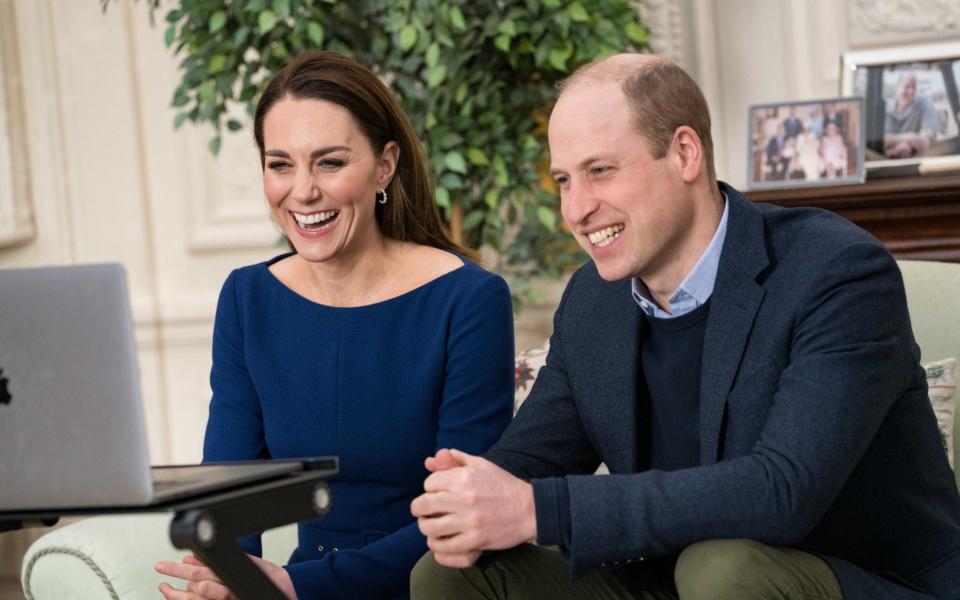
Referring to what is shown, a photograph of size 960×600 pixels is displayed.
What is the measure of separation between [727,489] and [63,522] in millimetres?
3686

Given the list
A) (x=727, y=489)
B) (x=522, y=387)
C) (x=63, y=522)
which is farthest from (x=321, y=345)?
(x=63, y=522)

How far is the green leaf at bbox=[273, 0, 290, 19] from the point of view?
3.22 m

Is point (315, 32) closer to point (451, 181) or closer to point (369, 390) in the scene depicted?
point (451, 181)

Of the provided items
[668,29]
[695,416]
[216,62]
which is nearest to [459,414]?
[695,416]

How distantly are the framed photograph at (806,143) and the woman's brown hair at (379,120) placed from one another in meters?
1.15

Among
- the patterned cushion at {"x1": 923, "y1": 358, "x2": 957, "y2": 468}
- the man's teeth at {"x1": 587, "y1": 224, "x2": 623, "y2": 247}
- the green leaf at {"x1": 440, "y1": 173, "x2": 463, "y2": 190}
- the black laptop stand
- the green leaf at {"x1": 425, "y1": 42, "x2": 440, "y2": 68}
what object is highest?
the green leaf at {"x1": 425, "y1": 42, "x2": 440, "y2": 68}

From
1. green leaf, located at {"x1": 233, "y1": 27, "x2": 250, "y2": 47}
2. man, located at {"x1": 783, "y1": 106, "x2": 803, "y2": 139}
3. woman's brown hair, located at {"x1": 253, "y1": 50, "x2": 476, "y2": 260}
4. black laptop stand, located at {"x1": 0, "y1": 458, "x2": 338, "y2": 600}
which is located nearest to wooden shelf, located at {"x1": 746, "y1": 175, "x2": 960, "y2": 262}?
man, located at {"x1": 783, "y1": 106, "x2": 803, "y2": 139}

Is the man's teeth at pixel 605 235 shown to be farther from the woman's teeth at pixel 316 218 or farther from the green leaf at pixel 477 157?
the green leaf at pixel 477 157

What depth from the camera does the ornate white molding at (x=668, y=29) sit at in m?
3.69

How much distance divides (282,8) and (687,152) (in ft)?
5.49

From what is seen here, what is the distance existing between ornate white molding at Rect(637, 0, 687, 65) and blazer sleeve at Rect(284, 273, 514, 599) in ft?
5.54

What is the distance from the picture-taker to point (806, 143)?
321 cm

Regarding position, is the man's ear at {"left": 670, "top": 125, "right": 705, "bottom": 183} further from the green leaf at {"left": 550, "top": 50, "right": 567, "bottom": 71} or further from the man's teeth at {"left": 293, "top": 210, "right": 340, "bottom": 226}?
the green leaf at {"left": 550, "top": 50, "right": 567, "bottom": 71}

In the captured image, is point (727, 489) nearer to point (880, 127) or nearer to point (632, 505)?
point (632, 505)
